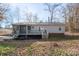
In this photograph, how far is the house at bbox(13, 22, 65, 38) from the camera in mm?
3967

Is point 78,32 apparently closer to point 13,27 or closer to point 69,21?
point 69,21

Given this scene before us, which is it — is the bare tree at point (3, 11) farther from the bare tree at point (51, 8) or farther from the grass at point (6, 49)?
the bare tree at point (51, 8)

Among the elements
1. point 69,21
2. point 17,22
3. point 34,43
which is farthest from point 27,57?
point 69,21

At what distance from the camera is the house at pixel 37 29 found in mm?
3967

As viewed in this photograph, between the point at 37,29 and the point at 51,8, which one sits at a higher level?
the point at 51,8

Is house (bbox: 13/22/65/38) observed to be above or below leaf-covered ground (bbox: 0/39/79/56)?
above

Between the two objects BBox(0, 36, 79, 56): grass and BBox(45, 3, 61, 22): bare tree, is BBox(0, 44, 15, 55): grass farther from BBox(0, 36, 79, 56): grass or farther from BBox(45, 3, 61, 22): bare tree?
BBox(45, 3, 61, 22): bare tree

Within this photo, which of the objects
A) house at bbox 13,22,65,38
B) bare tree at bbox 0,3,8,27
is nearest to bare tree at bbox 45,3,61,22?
house at bbox 13,22,65,38

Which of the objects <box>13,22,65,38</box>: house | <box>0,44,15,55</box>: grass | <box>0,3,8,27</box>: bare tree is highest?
<box>0,3,8,27</box>: bare tree

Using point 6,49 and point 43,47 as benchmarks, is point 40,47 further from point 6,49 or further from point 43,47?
point 6,49

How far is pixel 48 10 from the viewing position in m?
3.97

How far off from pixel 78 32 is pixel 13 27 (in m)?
0.88

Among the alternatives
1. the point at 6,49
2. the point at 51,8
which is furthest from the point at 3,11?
the point at 51,8

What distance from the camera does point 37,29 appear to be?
400 centimetres
